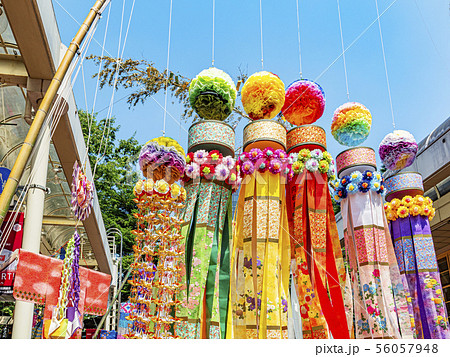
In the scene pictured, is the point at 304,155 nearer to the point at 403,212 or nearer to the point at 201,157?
the point at 201,157

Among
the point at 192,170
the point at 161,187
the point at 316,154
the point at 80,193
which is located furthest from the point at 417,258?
the point at 80,193

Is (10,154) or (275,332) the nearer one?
(275,332)

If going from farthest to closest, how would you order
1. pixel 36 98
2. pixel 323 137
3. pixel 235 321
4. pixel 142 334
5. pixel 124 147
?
pixel 124 147 < pixel 36 98 < pixel 323 137 < pixel 235 321 < pixel 142 334

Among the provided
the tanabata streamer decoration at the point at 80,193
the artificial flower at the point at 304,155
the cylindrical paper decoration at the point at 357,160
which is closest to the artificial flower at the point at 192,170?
the tanabata streamer decoration at the point at 80,193

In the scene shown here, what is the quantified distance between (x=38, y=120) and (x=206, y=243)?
1.61 metres

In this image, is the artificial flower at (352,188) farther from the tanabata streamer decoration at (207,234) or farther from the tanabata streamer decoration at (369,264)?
the tanabata streamer decoration at (207,234)

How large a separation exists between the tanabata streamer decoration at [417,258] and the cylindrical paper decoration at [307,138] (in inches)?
42.9

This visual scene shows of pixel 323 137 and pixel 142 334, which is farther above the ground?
pixel 323 137

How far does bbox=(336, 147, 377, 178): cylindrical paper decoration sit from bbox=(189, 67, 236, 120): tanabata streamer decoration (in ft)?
4.14

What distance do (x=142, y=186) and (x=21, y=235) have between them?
296cm

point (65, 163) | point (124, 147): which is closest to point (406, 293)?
point (65, 163)

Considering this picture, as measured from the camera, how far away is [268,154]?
4.02m

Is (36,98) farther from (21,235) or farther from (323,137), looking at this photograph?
(323,137)

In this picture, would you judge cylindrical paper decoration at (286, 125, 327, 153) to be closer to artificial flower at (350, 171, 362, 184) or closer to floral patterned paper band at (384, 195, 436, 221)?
artificial flower at (350, 171, 362, 184)
